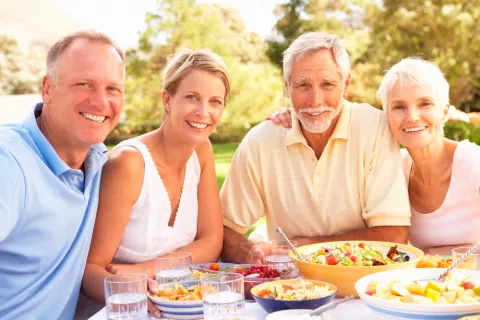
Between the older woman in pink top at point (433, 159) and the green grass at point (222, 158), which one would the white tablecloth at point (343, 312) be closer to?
the older woman in pink top at point (433, 159)

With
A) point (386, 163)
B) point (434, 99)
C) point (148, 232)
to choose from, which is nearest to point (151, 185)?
point (148, 232)

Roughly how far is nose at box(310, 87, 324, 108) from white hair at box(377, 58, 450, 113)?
33 cm

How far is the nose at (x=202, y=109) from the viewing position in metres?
2.71

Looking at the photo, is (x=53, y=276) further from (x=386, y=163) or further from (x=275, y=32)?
(x=275, y=32)

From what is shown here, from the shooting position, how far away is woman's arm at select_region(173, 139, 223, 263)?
9.03 ft

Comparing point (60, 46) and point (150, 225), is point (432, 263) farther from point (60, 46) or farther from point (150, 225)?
point (60, 46)

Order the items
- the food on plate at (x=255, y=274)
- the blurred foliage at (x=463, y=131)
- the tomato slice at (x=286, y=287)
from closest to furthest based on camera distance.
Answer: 1. the tomato slice at (x=286, y=287)
2. the food on plate at (x=255, y=274)
3. the blurred foliage at (x=463, y=131)

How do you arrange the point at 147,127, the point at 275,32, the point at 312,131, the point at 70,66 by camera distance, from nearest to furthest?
the point at 70,66
the point at 312,131
the point at 147,127
the point at 275,32

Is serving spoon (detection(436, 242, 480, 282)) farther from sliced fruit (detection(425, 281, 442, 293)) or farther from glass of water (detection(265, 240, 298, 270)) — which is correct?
glass of water (detection(265, 240, 298, 270))

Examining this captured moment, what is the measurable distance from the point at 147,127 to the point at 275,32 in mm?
7642

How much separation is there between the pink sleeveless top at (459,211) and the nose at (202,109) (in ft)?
3.92

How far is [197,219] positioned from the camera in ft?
9.49

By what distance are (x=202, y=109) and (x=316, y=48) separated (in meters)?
0.72

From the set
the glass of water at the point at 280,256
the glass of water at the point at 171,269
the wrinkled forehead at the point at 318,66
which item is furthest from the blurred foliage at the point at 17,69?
the glass of water at the point at 171,269
